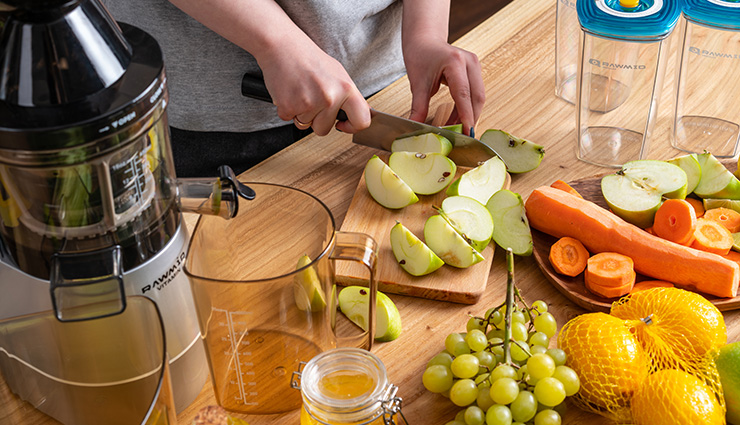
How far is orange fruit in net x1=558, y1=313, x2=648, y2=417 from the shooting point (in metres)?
0.75

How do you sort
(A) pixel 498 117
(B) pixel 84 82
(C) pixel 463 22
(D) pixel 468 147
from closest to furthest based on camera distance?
(B) pixel 84 82
(D) pixel 468 147
(A) pixel 498 117
(C) pixel 463 22

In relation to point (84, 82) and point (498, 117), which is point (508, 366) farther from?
point (498, 117)

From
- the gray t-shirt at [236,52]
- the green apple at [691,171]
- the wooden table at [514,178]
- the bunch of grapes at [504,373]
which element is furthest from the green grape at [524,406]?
the gray t-shirt at [236,52]

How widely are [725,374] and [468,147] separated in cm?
57

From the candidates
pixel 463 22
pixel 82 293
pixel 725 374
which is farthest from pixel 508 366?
pixel 463 22

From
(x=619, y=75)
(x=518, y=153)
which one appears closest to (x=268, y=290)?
(x=518, y=153)

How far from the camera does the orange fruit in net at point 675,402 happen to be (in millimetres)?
697

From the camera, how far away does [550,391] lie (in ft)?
2.31

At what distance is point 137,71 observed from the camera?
60 cm

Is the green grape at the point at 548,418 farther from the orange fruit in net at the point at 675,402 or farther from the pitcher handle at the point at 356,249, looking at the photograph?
the pitcher handle at the point at 356,249

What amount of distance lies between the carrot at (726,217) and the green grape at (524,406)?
1.69 ft

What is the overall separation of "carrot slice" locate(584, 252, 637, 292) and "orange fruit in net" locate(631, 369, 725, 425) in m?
0.22

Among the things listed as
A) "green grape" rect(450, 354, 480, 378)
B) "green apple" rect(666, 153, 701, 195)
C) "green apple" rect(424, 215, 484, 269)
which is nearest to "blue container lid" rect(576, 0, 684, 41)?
"green apple" rect(666, 153, 701, 195)

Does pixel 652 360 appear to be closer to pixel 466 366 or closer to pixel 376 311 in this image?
pixel 466 366
